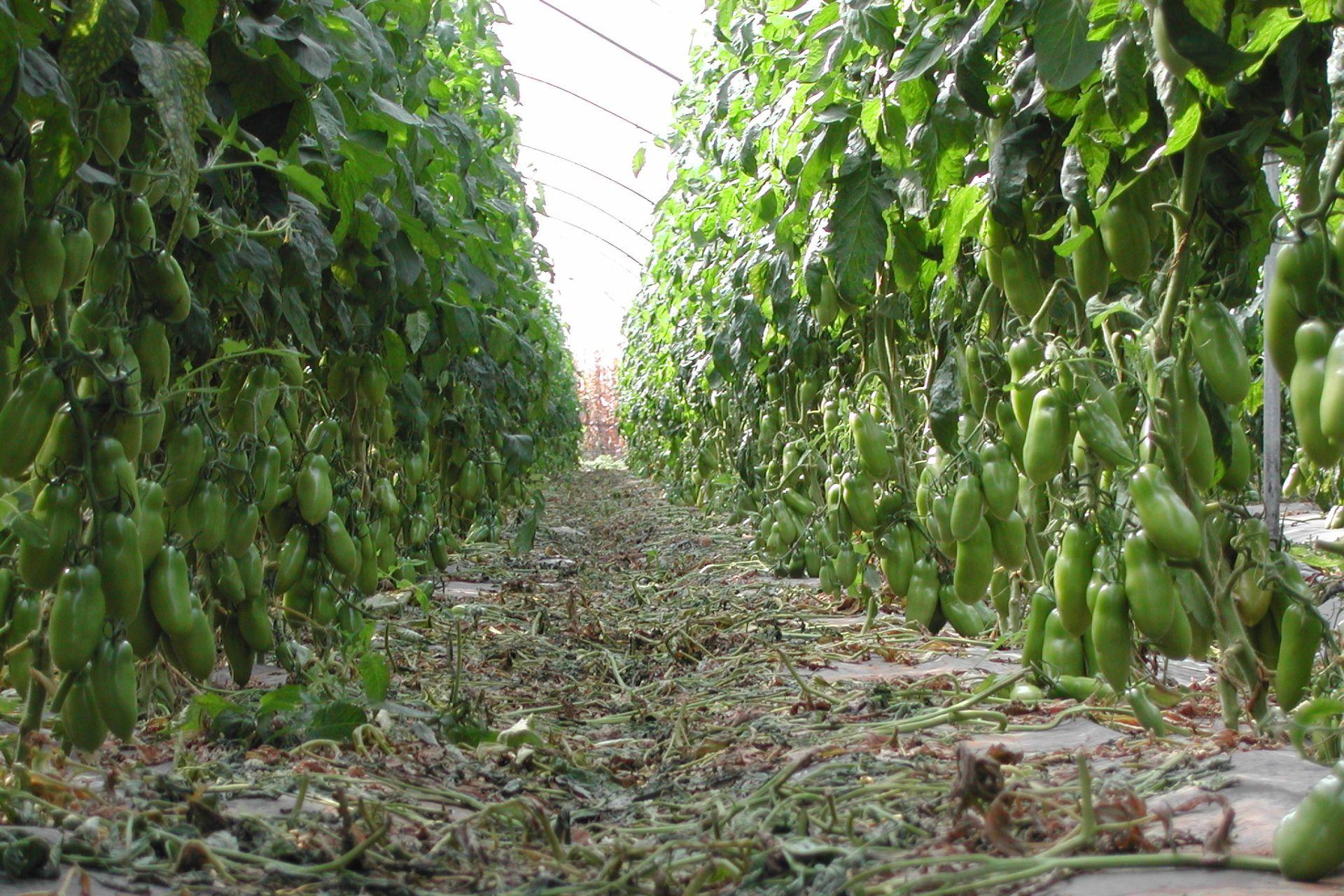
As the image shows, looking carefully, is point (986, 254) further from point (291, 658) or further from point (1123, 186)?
point (291, 658)

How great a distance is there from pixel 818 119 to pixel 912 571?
1.20 metres

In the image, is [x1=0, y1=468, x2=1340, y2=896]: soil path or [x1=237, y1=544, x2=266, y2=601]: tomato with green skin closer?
[x1=0, y1=468, x2=1340, y2=896]: soil path

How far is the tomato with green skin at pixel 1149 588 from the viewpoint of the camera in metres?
1.50

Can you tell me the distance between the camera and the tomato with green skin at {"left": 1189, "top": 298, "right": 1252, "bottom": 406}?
4.69ft

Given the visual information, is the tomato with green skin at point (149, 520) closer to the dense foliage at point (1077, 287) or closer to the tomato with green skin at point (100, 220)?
the tomato with green skin at point (100, 220)

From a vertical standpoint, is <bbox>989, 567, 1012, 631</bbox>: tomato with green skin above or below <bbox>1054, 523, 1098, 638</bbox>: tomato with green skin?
below

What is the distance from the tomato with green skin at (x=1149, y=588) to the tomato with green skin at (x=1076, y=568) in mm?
137

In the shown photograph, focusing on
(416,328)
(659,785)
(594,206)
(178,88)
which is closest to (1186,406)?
(659,785)

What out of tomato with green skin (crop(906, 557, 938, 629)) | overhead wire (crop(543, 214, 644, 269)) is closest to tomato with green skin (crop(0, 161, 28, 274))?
tomato with green skin (crop(906, 557, 938, 629))

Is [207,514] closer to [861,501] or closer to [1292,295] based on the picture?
[1292,295]

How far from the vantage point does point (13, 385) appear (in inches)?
63.7

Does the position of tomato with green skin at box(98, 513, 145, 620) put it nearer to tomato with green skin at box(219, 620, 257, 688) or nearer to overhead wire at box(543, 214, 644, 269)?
tomato with green skin at box(219, 620, 257, 688)

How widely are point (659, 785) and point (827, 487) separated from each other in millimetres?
1762

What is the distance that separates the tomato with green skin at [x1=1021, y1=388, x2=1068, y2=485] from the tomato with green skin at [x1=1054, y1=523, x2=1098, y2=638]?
0.10m
